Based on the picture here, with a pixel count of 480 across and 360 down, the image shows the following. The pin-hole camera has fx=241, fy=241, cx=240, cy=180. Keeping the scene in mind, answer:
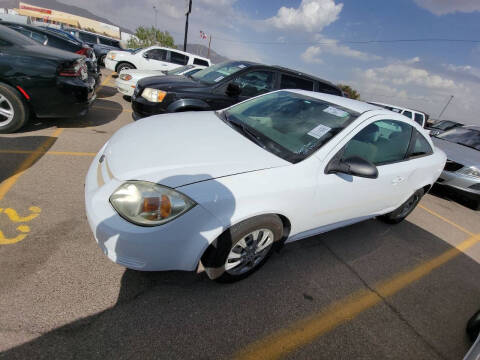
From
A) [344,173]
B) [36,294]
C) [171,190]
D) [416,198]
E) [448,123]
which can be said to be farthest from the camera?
[448,123]

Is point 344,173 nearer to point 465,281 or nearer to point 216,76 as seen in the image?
point 465,281

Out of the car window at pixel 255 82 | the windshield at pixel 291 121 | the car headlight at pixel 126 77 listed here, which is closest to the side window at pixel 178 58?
the car headlight at pixel 126 77

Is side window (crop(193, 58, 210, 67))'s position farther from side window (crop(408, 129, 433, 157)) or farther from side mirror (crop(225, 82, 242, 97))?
side window (crop(408, 129, 433, 157))

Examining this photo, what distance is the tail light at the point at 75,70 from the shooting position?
3.82 meters

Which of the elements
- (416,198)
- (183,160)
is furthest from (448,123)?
(183,160)

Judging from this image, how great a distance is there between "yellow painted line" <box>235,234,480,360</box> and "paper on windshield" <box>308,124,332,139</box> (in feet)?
5.01

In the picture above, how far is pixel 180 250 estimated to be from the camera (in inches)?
64.3

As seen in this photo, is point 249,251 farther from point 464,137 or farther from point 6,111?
point 464,137

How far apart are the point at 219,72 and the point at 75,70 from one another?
2493 millimetres

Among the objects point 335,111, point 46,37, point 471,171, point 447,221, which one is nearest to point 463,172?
point 471,171

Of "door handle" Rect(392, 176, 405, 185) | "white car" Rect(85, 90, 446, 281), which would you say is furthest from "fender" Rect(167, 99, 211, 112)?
"door handle" Rect(392, 176, 405, 185)

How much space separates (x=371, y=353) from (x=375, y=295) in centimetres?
66

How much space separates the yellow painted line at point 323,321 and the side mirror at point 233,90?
3618mm

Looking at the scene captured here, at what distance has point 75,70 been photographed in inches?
157
